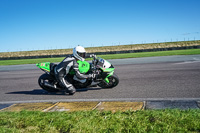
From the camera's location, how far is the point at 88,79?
670cm

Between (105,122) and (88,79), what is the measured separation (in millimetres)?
3313

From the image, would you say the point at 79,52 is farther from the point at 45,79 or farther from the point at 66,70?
the point at 45,79

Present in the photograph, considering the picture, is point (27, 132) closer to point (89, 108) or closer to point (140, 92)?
point (89, 108)

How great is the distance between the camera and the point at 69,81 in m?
6.78

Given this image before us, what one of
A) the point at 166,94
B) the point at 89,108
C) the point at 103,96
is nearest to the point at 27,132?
the point at 89,108

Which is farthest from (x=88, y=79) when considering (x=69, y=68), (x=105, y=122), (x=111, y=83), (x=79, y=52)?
(x=105, y=122)

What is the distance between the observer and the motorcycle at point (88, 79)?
21.7 feet

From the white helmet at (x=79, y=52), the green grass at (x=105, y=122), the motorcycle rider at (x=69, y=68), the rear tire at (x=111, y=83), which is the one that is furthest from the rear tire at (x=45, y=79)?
the green grass at (x=105, y=122)

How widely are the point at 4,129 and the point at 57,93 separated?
344 centimetres

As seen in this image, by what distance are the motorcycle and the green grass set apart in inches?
106

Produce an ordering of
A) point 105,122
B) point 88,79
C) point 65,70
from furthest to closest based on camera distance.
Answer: point 88,79 → point 65,70 → point 105,122

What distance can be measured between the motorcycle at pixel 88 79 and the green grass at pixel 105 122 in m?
2.69

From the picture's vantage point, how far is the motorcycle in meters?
6.61

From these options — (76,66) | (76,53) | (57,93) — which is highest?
(76,53)
